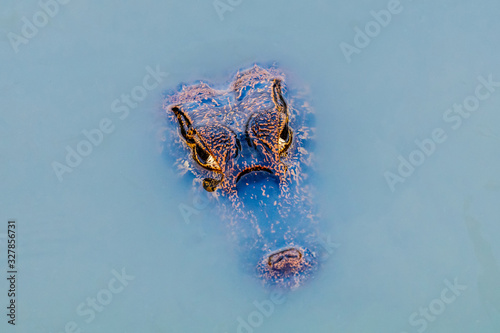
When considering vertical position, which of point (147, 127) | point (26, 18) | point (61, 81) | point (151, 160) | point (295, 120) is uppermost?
point (26, 18)

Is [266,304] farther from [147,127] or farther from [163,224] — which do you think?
[147,127]

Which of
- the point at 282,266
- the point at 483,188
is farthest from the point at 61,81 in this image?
the point at 483,188
